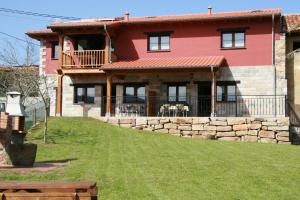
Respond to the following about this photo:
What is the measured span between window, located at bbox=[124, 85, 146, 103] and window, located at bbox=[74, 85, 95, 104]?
195 cm

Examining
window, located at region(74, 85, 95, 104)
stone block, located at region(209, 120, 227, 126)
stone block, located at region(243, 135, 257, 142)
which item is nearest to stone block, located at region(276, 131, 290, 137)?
stone block, located at region(243, 135, 257, 142)

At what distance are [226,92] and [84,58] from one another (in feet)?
24.3

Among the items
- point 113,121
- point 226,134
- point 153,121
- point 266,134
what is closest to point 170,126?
point 153,121

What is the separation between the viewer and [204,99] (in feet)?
74.1

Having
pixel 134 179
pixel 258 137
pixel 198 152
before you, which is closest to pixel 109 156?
pixel 198 152

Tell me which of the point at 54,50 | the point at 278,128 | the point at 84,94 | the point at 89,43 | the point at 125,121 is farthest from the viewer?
the point at 54,50

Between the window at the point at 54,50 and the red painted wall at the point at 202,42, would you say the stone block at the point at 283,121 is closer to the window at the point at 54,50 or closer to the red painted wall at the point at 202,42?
the red painted wall at the point at 202,42

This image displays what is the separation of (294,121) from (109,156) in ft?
38.1

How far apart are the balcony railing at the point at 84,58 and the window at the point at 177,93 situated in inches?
147

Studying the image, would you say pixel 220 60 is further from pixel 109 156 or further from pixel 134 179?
pixel 134 179

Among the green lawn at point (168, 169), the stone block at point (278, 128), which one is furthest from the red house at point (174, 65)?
the green lawn at point (168, 169)

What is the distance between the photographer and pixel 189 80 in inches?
912

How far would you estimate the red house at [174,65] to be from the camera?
72.3ft

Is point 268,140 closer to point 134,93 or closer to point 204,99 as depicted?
point 204,99
